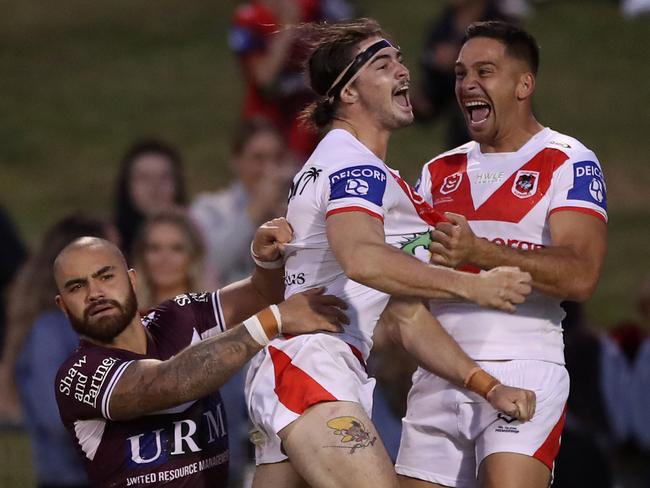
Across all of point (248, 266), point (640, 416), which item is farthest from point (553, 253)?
point (640, 416)

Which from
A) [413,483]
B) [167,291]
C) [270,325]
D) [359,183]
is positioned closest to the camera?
[359,183]

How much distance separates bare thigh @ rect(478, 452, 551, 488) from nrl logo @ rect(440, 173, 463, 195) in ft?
3.87

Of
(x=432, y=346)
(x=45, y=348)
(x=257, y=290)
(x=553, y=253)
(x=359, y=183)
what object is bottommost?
(x=45, y=348)

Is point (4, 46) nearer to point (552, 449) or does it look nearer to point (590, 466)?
point (590, 466)

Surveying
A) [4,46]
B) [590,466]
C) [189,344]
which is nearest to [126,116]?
[4,46]

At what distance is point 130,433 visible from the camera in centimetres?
614

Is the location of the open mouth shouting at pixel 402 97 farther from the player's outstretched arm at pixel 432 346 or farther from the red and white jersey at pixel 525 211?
the player's outstretched arm at pixel 432 346

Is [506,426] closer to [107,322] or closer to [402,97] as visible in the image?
[402,97]

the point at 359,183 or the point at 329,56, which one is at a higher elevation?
the point at 329,56

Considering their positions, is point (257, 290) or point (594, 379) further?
point (594, 379)

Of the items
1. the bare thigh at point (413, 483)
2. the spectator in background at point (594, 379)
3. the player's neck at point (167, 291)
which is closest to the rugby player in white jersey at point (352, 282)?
the bare thigh at point (413, 483)

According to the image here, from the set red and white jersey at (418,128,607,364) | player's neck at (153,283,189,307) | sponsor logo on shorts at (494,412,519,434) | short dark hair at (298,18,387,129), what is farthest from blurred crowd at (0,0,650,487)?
sponsor logo on shorts at (494,412,519,434)

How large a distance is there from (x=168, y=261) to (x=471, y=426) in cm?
288

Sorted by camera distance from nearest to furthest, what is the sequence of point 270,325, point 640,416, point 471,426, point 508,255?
point 270,325, point 508,255, point 471,426, point 640,416
